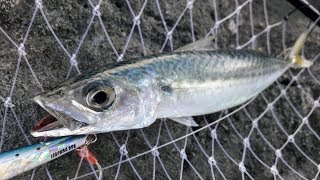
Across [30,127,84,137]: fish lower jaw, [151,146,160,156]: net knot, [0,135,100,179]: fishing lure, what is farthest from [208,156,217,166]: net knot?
[30,127,84,137]: fish lower jaw

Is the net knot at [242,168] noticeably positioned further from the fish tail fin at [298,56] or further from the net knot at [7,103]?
the net knot at [7,103]

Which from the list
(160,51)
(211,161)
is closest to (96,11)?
(160,51)

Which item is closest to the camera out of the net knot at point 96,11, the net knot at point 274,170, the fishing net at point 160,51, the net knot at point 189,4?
the fishing net at point 160,51

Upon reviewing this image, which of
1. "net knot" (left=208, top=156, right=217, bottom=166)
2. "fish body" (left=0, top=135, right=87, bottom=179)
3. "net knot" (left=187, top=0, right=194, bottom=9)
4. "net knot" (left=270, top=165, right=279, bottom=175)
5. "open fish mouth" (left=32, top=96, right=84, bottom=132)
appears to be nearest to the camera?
"open fish mouth" (left=32, top=96, right=84, bottom=132)

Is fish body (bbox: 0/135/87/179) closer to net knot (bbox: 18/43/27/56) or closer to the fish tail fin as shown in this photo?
net knot (bbox: 18/43/27/56)

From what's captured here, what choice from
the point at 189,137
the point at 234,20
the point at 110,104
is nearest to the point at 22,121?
the point at 110,104

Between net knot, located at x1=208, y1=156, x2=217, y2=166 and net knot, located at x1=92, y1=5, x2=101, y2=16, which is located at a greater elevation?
net knot, located at x1=92, y1=5, x2=101, y2=16

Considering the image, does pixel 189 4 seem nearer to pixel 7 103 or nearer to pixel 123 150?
pixel 123 150

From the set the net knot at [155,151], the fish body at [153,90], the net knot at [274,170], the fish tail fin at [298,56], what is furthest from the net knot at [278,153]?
the net knot at [155,151]
